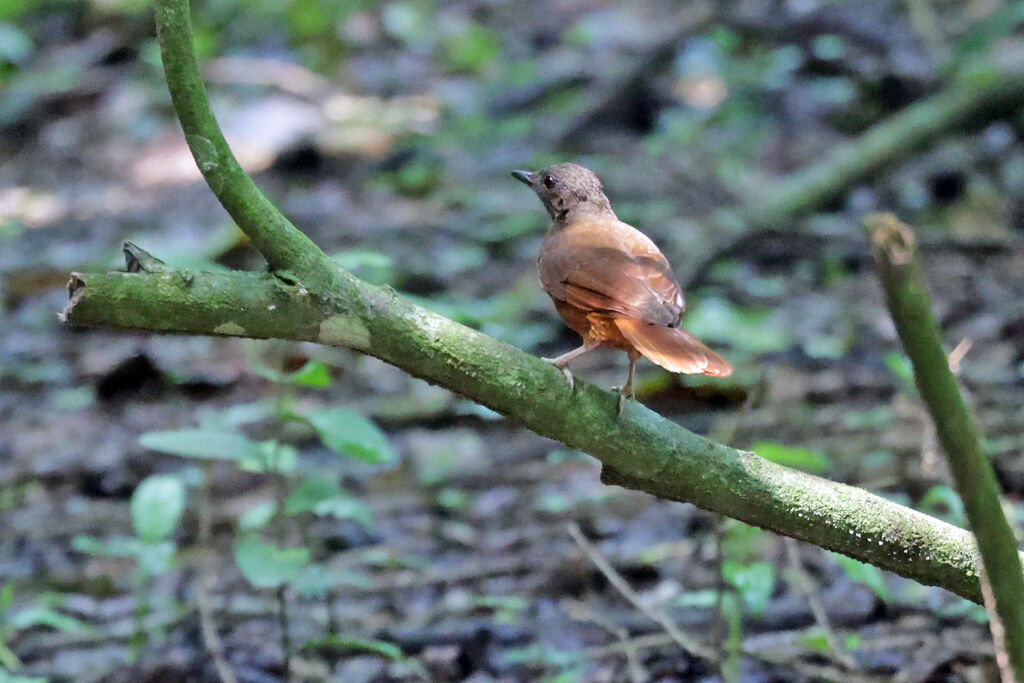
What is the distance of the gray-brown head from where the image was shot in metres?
2.93

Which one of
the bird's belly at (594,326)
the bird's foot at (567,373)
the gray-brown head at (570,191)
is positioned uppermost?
the gray-brown head at (570,191)

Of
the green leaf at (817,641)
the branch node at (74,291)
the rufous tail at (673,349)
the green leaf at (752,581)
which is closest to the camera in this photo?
the branch node at (74,291)

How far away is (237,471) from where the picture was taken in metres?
4.47

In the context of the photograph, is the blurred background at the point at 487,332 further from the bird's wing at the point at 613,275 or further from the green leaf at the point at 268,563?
the bird's wing at the point at 613,275

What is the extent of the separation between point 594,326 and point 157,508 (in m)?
1.37

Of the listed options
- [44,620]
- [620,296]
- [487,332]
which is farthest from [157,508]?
[620,296]

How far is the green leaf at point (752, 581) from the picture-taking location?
8.11 ft

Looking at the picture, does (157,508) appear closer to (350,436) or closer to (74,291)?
(350,436)

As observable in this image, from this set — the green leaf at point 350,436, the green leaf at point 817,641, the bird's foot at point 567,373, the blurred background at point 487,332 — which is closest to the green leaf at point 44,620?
the blurred background at point 487,332

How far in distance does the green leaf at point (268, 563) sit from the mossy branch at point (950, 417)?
62.1 inches

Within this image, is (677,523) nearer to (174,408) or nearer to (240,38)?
(174,408)

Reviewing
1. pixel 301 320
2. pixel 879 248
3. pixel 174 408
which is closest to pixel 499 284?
pixel 174 408

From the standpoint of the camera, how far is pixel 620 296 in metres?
2.27

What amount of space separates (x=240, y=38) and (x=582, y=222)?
983 cm
